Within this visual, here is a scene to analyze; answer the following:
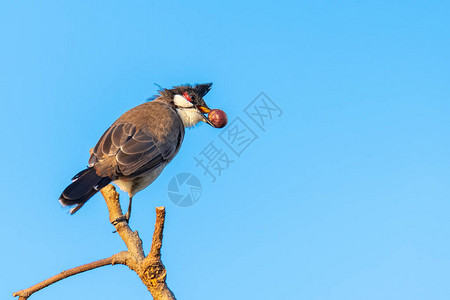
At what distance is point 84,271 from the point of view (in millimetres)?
4066

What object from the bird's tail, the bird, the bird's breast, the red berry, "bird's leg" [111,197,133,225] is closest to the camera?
the bird's tail

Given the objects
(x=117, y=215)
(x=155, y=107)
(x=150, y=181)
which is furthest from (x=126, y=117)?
(x=117, y=215)

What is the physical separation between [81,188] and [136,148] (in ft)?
3.17

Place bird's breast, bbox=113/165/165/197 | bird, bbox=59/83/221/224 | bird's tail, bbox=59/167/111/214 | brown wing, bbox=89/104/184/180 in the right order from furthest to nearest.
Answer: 1. bird's breast, bbox=113/165/165/197
2. brown wing, bbox=89/104/184/180
3. bird, bbox=59/83/221/224
4. bird's tail, bbox=59/167/111/214

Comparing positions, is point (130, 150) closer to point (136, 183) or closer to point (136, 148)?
point (136, 148)

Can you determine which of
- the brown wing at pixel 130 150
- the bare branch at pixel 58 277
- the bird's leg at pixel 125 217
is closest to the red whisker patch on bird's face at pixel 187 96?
the brown wing at pixel 130 150

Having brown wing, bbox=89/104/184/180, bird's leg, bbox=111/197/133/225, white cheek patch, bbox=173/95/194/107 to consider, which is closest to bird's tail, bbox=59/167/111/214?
brown wing, bbox=89/104/184/180

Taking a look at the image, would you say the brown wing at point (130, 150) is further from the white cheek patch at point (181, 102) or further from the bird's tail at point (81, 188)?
the white cheek patch at point (181, 102)

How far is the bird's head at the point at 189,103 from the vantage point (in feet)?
21.6

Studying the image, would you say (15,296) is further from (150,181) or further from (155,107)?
(155,107)

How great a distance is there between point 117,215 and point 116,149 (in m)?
0.78

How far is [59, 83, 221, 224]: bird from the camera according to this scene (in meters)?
4.77

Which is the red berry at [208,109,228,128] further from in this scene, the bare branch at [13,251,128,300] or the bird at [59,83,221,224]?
the bare branch at [13,251,128,300]

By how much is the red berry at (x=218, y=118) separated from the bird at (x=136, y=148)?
8cm
